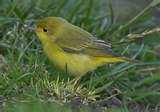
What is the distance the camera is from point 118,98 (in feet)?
20.8

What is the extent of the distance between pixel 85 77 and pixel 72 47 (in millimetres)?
314

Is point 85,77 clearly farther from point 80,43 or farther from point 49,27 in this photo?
point 49,27

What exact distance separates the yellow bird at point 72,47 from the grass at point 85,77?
0.11 meters

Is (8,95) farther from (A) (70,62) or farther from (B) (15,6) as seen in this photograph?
(B) (15,6)

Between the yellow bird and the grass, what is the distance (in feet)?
0.37

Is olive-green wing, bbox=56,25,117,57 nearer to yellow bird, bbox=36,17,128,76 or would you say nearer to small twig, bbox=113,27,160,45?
yellow bird, bbox=36,17,128,76

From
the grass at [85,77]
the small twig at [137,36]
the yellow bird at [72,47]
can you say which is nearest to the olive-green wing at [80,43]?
the yellow bird at [72,47]

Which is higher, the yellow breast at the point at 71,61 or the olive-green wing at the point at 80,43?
the olive-green wing at the point at 80,43

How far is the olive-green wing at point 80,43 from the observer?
21.7 ft

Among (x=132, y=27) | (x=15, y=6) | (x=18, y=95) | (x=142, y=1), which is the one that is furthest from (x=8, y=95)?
(x=142, y=1)

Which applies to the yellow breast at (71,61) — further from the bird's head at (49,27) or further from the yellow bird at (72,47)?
the bird's head at (49,27)

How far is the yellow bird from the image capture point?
6.49 meters

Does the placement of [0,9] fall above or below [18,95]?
above

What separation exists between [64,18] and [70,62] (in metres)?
0.95
